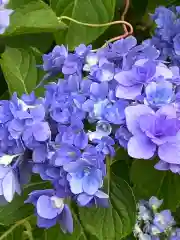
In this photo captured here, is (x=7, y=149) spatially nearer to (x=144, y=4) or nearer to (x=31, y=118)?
(x=31, y=118)

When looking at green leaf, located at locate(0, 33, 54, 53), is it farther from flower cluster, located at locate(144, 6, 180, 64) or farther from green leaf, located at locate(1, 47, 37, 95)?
flower cluster, located at locate(144, 6, 180, 64)

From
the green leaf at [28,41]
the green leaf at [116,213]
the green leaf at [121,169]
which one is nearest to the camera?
the green leaf at [116,213]

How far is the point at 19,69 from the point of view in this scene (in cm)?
110

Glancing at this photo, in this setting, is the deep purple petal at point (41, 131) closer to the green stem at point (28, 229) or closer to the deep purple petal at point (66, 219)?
the deep purple petal at point (66, 219)

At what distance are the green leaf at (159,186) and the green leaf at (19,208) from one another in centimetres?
16

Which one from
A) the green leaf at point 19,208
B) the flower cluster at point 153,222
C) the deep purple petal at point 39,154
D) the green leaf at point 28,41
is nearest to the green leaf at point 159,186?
the flower cluster at point 153,222

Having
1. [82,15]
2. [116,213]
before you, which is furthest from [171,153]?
[82,15]

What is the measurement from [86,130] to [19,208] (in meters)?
0.30

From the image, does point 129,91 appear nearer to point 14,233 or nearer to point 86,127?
point 86,127

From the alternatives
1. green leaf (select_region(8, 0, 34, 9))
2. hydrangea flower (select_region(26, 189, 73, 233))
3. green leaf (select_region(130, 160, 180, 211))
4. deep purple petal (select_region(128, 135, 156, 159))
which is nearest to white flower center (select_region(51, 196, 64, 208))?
hydrangea flower (select_region(26, 189, 73, 233))

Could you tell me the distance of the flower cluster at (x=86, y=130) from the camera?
0.73m

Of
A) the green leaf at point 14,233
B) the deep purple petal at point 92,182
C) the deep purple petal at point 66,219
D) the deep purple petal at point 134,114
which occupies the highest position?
the deep purple petal at point 134,114

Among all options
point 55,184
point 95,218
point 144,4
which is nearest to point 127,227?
point 95,218

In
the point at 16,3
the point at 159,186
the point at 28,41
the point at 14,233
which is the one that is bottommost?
the point at 14,233
